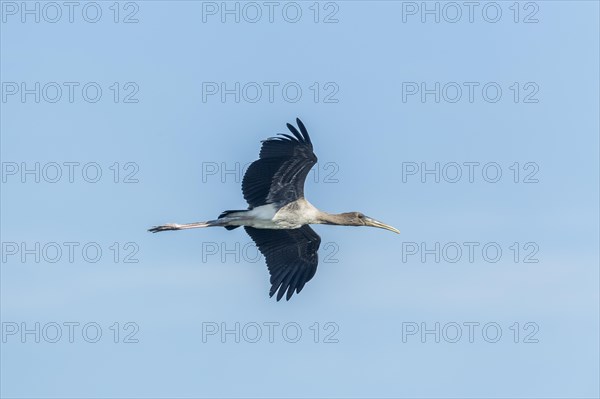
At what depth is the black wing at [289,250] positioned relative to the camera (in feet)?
142

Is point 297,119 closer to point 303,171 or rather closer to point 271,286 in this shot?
point 303,171

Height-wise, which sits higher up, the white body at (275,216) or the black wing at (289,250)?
the white body at (275,216)

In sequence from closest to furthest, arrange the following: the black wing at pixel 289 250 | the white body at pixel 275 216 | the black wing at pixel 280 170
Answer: the black wing at pixel 280 170
the white body at pixel 275 216
the black wing at pixel 289 250

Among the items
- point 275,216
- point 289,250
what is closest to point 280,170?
point 275,216

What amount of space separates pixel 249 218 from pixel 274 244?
60.0 inches

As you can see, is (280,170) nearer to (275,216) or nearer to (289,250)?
(275,216)

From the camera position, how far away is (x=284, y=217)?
42.4m

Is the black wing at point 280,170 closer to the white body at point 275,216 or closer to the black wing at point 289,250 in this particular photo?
the white body at point 275,216

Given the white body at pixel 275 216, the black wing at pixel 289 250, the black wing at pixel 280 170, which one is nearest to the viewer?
the black wing at pixel 280 170

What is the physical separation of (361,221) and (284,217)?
2.72 m

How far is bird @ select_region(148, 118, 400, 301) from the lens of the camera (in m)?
41.0

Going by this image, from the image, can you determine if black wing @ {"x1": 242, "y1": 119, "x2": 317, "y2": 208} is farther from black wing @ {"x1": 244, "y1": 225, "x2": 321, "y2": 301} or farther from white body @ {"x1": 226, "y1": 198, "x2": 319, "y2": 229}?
black wing @ {"x1": 244, "y1": 225, "x2": 321, "y2": 301}

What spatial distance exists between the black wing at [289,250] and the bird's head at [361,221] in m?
1.01

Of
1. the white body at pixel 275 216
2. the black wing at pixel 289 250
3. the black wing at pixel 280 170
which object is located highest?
the black wing at pixel 280 170
